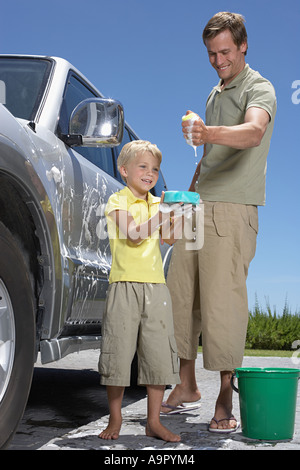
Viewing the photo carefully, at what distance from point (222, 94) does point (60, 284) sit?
1.42 metres

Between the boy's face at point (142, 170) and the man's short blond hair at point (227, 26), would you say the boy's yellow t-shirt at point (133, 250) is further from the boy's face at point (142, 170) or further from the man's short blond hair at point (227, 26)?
the man's short blond hair at point (227, 26)

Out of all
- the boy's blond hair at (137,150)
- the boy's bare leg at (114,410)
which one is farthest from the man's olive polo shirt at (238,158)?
the boy's bare leg at (114,410)

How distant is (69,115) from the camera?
341cm

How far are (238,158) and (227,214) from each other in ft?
1.05

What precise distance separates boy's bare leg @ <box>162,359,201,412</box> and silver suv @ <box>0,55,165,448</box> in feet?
1.81

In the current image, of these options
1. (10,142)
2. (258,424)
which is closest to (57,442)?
(258,424)

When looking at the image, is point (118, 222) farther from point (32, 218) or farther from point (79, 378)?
point (79, 378)

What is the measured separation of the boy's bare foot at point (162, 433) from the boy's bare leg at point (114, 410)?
16 centimetres

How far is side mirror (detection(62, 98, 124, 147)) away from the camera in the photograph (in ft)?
9.91

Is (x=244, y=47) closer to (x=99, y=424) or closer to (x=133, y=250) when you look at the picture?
(x=133, y=250)

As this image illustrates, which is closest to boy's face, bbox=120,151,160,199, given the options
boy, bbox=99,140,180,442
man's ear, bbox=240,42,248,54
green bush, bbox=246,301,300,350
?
boy, bbox=99,140,180,442

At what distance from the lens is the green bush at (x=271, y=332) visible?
11656 mm

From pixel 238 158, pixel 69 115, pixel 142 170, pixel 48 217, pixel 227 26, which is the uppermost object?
pixel 227 26

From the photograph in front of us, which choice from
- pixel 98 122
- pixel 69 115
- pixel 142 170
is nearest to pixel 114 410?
pixel 142 170
